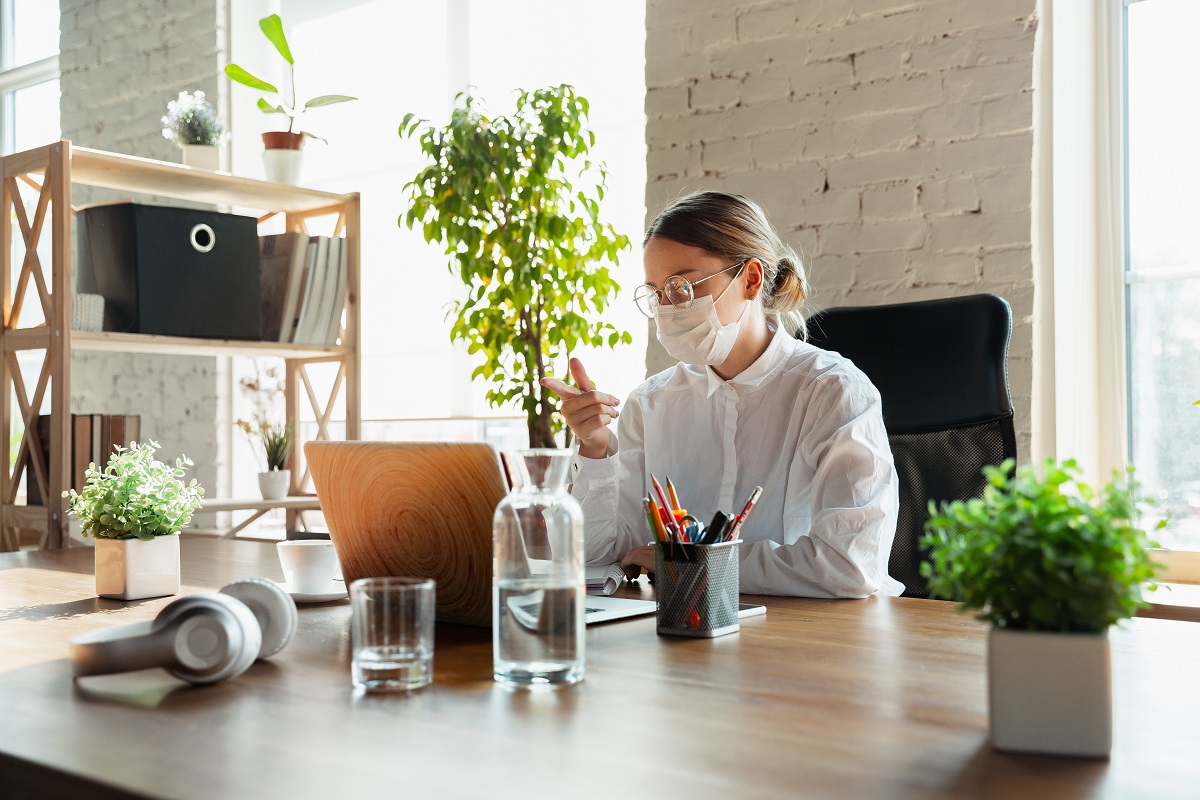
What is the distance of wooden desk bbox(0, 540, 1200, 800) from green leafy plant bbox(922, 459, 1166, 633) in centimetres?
8

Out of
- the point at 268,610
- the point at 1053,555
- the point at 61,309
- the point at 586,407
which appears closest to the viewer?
the point at 1053,555

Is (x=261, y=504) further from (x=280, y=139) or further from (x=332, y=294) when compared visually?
(x=280, y=139)

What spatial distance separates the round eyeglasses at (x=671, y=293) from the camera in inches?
66.7

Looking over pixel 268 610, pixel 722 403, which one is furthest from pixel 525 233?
pixel 268 610

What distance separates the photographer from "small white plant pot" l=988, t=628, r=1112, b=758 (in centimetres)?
60

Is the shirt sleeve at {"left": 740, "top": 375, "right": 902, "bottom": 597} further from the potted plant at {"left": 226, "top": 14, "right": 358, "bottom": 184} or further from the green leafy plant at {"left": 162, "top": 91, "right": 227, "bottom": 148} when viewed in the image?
the green leafy plant at {"left": 162, "top": 91, "right": 227, "bottom": 148}

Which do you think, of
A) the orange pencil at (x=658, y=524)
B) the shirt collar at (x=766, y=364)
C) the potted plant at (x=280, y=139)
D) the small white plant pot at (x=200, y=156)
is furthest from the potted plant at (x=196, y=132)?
the orange pencil at (x=658, y=524)

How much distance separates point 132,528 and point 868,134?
1.78 metres

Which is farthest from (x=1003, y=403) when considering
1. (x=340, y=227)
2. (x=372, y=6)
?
(x=372, y=6)

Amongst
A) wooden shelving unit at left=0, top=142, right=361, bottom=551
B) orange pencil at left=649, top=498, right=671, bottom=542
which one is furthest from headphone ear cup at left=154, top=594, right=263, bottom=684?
wooden shelving unit at left=0, top=142, right=361, bottom=551

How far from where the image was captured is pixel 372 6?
12.4ft

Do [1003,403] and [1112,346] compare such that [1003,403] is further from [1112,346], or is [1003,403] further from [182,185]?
[182,185]

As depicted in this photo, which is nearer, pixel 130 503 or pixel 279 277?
pixel 130 503

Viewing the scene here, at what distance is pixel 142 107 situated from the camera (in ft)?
12.9
